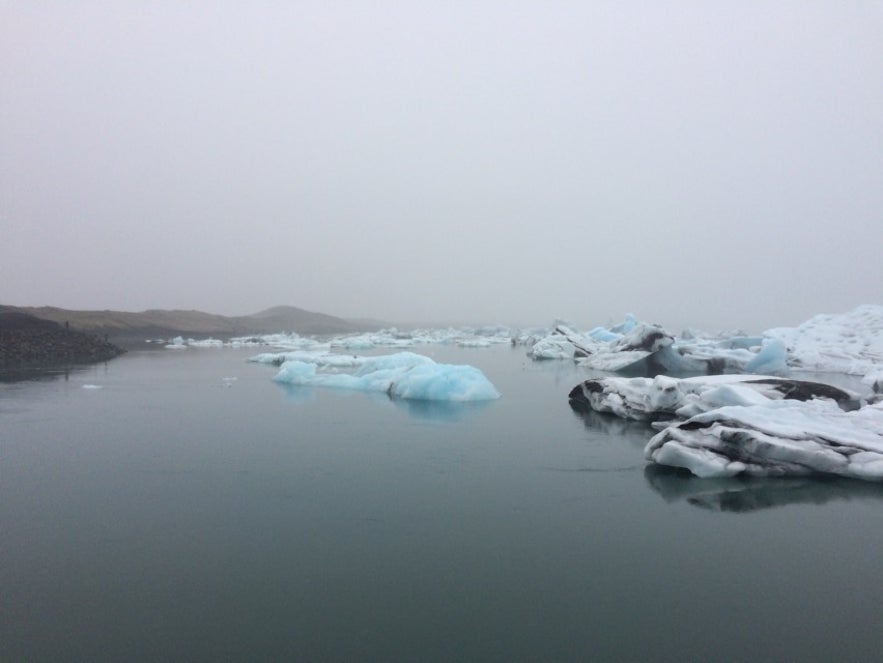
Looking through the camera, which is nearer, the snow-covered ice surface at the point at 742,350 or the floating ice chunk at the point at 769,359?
the floating ice chunk at the point at 769,359

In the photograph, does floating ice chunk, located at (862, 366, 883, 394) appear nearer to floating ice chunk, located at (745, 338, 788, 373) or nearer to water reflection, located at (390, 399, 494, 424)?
floating ice chunk, located at (745, 338, 788, 373)

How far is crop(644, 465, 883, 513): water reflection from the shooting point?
521 cm

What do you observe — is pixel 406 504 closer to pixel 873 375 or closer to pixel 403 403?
pixel 403 403

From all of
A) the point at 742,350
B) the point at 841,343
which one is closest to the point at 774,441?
the point at 742,350

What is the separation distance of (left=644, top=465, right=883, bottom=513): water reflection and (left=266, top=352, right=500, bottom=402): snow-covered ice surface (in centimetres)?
533

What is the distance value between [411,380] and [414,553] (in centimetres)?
727

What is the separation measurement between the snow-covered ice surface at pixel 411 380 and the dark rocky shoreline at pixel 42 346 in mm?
10378

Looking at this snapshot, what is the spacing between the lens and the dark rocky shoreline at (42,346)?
18.4 metres

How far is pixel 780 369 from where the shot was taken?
1524 cm

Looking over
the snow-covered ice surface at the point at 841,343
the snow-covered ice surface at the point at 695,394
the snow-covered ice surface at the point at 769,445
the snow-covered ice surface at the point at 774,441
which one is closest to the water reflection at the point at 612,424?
the snow-covered ice surface at the point at 695,394

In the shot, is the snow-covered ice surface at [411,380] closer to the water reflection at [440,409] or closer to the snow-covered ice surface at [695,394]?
the water reflection at [440,409]

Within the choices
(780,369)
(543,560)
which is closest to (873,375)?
(780,369)

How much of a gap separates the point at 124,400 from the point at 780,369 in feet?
53.4

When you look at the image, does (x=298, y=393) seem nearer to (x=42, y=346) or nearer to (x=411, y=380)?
(x=411, y=380)
